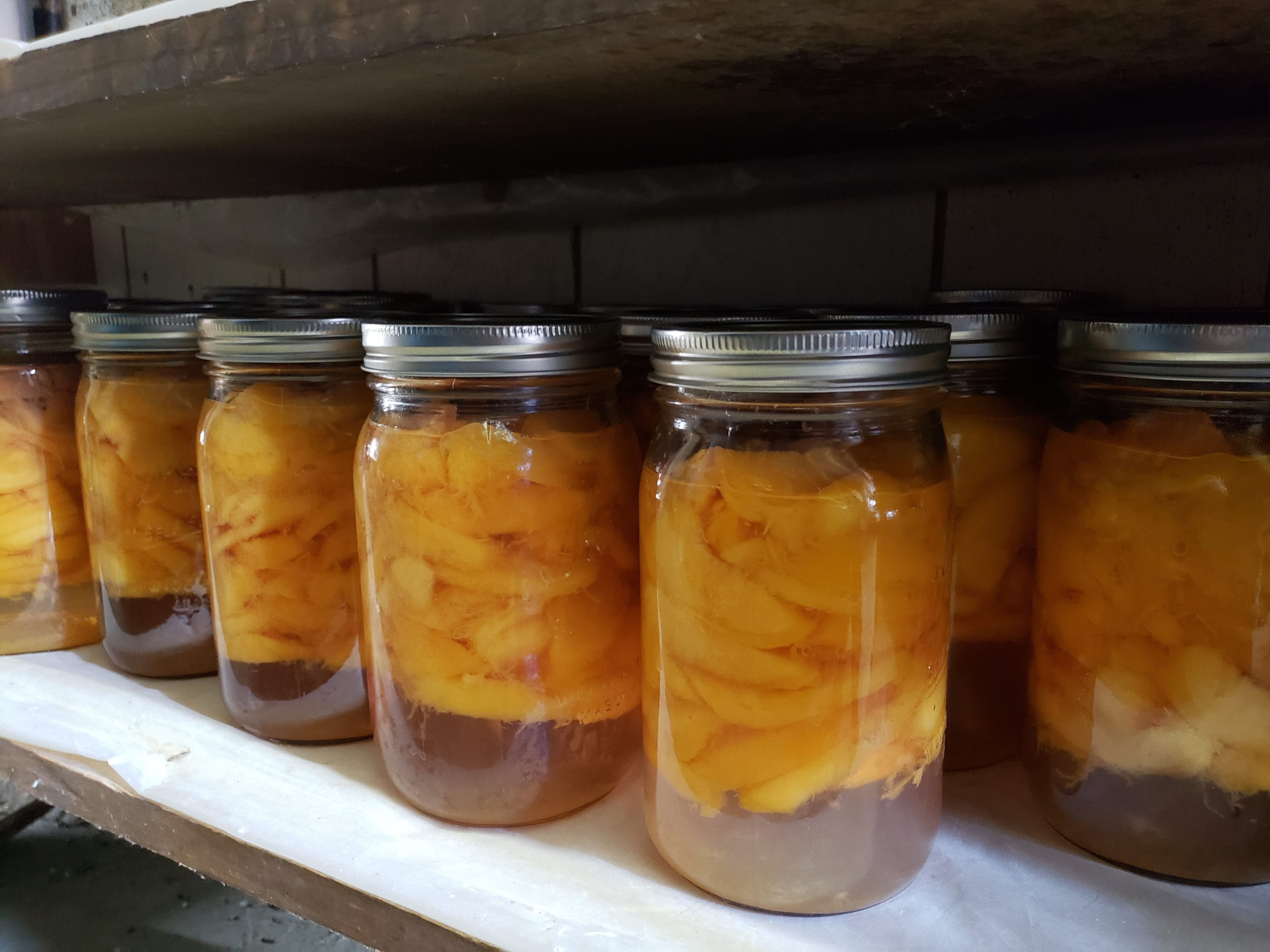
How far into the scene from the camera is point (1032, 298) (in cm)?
66

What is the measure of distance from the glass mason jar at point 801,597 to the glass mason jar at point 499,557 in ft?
0.20

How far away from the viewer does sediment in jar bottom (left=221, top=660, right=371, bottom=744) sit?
1.98 feet

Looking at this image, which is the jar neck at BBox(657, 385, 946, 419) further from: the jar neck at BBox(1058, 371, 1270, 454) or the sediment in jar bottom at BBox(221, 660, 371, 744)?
the sediment in jar bottom at BBox(221, 660, 371, 744)

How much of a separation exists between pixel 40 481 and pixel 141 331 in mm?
194

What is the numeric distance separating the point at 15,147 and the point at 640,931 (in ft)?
2.48

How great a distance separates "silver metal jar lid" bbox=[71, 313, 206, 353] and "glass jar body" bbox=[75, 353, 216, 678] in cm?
2

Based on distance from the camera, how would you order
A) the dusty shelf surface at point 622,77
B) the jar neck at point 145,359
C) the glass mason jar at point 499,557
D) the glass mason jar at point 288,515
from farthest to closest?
the jar neck at point 145,359, the glass mason jar at point 288,515, the glass mason jar at point 499,557, the dusty shelf surface at point 622,77

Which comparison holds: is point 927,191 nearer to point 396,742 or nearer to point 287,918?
point 396,742

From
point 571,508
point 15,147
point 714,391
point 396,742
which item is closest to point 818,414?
point 714,391

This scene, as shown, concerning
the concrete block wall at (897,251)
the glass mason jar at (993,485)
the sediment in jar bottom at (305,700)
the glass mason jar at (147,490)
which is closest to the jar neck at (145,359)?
the glass mason jar at (147,490)

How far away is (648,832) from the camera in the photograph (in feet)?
1.63

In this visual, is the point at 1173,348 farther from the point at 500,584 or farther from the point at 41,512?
the point at 41,512

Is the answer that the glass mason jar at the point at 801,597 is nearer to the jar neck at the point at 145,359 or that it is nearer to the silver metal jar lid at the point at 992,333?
the silver metal jar lid at the point at 992,333

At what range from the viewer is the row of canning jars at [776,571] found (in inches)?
16.0
